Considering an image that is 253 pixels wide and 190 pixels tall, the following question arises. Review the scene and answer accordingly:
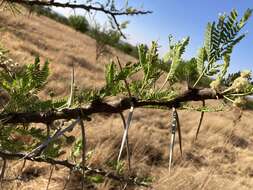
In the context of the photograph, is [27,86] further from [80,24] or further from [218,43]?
[80,24]

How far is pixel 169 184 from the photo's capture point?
182 inches

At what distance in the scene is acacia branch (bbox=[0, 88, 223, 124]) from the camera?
2.55 ft

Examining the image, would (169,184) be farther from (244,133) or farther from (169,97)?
(244,133)

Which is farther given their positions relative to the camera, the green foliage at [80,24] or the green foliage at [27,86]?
the green foliage at [80,24]

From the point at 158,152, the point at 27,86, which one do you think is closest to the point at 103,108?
the point at 27,86

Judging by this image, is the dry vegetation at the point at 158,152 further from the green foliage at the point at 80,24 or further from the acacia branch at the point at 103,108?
the green foliage at the point at 80,24

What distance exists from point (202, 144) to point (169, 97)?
689 cm

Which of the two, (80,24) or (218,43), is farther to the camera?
(80,24)

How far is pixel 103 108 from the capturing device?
2.84 ft

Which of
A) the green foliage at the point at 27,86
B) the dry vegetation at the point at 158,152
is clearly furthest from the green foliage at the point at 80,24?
the green foliage at the point at 27,86

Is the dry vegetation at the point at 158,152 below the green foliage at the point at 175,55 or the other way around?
below

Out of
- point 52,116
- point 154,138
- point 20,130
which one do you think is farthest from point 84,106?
point 154,138

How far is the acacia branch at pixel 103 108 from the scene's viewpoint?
30.6 inches

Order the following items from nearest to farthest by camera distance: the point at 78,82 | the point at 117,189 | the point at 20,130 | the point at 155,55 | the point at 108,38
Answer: the point at 155,55 → the point at 20,130 → the point at 117,189 → the point at 78,82 → the point at 108,38
